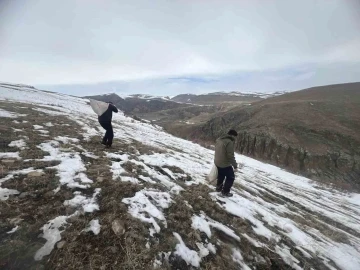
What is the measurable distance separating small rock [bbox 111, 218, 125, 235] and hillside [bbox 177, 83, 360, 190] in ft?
75.2

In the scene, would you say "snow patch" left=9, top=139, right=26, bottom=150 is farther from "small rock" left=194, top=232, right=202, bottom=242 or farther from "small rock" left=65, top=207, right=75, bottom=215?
"small rock" left=194, top=232, right=202, bottom=242

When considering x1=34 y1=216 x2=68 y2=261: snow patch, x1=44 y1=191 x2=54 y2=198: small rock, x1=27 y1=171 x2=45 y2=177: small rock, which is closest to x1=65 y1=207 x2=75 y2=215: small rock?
x1=34 y1=216 x2=68 y2=261: snow patch

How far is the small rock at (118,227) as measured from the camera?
178 inches

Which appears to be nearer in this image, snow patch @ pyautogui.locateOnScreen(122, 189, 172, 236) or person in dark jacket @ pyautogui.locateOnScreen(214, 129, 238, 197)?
snow patch @ pyautogui.locateOnScreen(122, 189, 172, 236)

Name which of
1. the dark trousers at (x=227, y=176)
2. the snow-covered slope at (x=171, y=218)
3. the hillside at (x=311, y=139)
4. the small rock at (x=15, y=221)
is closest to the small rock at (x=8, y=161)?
A: the snow-covered slope at (x=171, y=218)

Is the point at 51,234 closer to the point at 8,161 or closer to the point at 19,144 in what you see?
the point at 8,161

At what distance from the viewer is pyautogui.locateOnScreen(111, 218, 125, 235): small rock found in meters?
4.53

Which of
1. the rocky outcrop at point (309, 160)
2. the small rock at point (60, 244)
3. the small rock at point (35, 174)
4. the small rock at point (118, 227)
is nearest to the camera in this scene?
the small rock at point (60, 244)

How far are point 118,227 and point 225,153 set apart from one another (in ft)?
13.9

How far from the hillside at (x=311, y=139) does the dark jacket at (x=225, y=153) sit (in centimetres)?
1908

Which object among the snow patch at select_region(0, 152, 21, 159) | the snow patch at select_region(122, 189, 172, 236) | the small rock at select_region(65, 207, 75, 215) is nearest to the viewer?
the small rock at select_region(65, 207, 75, 215)

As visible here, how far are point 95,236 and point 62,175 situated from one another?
9.15 ft

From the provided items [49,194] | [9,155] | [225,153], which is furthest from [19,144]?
[225,153]

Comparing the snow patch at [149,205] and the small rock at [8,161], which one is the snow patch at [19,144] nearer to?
the small rock at [8,161]
